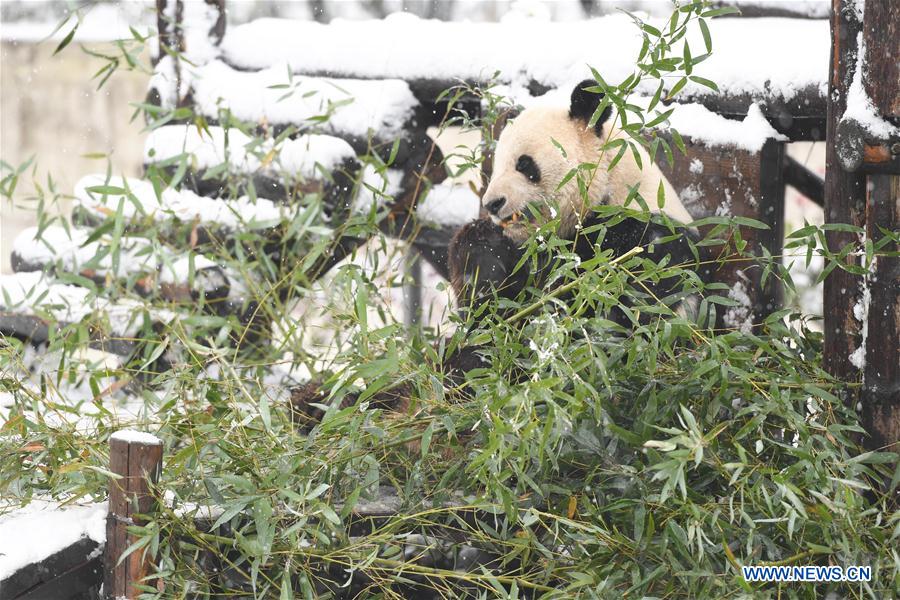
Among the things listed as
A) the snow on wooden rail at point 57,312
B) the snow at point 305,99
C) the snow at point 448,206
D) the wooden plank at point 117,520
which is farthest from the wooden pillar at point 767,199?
the snow on wooden rail at point 57,312

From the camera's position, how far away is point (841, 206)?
1961mm

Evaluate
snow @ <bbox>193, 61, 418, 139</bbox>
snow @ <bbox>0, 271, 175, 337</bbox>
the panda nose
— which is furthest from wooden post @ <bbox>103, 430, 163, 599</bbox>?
snow @ <bbox>193, 61, 418, 139</bbox>

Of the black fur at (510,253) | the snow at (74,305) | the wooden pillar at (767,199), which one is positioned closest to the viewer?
the black fur at (510,253)

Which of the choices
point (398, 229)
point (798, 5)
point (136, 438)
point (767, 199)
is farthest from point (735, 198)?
point (136, 438)

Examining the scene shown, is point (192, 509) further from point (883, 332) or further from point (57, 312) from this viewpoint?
point (57, 312)

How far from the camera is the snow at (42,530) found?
188cm

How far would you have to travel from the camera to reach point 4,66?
842 cm

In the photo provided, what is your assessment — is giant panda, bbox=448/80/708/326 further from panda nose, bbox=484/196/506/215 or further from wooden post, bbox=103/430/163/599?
wooden post, bbox=103/430/163/599

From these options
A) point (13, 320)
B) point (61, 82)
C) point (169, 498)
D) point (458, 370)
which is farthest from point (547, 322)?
point (61, 82)

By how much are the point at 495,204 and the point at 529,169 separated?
13cm

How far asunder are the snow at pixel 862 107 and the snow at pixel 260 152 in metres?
1.92

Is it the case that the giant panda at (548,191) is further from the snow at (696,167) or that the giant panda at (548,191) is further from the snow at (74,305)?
the snow at (74,305)

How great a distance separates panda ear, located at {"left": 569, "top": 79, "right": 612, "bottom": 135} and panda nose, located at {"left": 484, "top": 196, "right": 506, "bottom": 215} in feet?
0.94

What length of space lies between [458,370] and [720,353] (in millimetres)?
804
